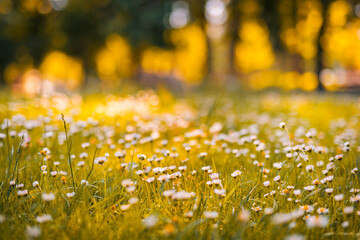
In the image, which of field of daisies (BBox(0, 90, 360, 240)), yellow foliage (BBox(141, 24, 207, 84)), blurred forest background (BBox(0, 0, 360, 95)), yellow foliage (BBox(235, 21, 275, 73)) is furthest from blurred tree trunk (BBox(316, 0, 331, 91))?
field of daisies (BBox(0, 90, 360, 240))

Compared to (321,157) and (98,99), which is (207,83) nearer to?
(98,99)

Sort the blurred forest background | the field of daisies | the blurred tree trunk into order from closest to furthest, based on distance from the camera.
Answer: the field of daisies
the blurred tree trunk
the blurred forest background

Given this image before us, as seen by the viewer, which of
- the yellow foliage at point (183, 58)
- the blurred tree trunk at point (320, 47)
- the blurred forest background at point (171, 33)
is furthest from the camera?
the yellow foliage at point (183, 58)

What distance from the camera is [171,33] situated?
15227 millimetres

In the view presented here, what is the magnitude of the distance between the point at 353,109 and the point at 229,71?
37.1 feet

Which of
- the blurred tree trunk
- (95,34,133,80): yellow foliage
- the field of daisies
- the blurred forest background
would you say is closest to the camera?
the field of daisies

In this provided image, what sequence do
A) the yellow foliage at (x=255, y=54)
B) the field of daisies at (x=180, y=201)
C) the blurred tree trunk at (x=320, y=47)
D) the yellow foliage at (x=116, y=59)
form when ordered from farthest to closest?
the yellow foliage at (x=255, y=54) < the yellow foliage at (x=116, y=59) < the blurred tree trunk at (x=320, y=47) < the field of daisies at (x=180, y=201)

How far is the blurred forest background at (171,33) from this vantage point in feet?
47.6

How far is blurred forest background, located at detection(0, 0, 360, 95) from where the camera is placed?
47.6ft

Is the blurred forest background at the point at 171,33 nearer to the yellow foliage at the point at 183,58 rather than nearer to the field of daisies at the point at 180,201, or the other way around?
the yellow foliage at the point at 183,58

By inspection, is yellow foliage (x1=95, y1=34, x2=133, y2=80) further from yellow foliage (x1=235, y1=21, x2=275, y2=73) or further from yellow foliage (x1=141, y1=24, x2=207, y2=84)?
yellow foliage (x1=235, y1=21, x2=275, y2=73)

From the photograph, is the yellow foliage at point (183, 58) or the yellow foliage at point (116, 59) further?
the yellow foliage at point (116, 59)

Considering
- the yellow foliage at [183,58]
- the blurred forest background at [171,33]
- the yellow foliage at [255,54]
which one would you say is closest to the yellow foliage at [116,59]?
the blurred forest background at [171,33]

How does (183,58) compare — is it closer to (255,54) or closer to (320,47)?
(255,54)
